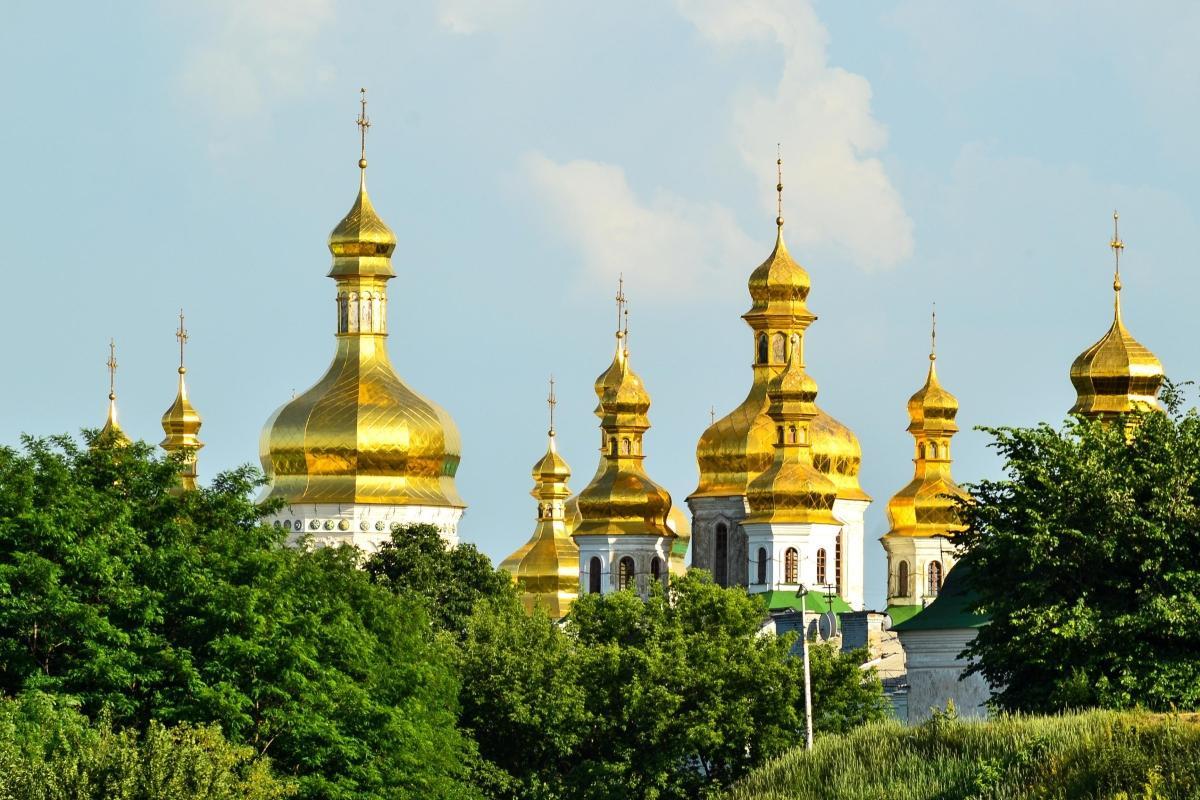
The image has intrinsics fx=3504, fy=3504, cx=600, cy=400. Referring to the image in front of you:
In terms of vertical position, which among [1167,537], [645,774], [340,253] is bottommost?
[645,774]

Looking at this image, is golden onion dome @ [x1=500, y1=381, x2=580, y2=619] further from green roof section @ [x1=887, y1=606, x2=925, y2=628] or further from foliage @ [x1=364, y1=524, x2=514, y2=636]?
foliage @ [x1=364, y1=524, x2=514, y2=636]

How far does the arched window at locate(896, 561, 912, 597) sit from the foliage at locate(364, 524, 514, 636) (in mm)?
24960

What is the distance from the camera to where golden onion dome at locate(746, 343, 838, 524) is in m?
91.1

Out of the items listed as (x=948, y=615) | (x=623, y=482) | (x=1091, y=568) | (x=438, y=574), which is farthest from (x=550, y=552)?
(x=1091, y=568)

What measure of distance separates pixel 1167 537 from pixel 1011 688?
3.17m

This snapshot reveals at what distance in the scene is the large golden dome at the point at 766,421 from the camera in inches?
3797

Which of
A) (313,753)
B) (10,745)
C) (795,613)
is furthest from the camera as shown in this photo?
(795,613)

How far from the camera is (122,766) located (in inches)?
1513

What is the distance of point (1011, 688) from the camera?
4962 centimetres

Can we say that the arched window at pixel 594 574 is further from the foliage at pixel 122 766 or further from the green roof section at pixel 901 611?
the foliage at pixel 122 766

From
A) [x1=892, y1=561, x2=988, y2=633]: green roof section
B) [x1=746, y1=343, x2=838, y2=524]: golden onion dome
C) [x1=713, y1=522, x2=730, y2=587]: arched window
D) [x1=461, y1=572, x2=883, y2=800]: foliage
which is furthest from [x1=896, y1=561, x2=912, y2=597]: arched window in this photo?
[x1=461, y1=572, x2=883, y2=800]: foliage

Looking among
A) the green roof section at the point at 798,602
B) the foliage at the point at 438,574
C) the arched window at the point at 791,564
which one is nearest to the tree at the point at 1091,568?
the foliage at the point at 438,574

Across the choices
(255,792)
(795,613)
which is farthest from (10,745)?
(795,613)

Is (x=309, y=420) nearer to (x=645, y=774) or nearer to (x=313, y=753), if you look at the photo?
(x=645, y=774)
